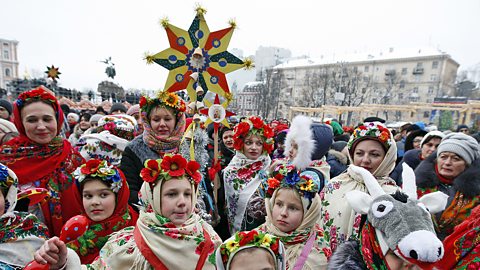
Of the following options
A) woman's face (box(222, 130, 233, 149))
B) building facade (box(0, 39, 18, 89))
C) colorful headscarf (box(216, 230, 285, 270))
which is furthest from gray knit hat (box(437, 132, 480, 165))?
building facade (box(0, 39, 18, 89))

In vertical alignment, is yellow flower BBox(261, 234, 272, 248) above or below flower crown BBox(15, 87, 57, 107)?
below

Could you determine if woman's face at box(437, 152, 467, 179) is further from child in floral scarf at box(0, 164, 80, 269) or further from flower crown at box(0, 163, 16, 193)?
flower crown at box(0, 163, 16, 193)

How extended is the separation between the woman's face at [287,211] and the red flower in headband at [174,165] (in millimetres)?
858

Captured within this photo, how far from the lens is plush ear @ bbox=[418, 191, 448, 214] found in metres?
1.58

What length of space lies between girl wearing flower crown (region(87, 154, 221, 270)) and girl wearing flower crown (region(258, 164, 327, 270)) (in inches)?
21.9

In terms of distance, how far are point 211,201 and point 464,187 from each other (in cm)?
274

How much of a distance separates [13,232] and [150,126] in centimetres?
165

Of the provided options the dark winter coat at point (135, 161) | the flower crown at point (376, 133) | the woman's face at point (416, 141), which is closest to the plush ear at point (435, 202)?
the flower crown at point (376, 133)

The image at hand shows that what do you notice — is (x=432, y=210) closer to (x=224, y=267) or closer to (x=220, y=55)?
(x=224, y=267)

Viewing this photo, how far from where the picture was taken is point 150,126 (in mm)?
3074

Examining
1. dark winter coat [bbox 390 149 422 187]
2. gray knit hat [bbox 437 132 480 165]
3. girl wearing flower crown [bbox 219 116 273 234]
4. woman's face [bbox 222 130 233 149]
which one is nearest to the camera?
gray knit hat [bbox 437 132 480 165]

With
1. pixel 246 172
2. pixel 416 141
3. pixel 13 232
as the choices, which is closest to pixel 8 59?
pixel 246 172

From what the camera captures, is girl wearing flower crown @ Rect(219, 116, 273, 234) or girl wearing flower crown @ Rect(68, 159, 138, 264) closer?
girl wearing flower crown @ Rect(68, 159, 138, 264)

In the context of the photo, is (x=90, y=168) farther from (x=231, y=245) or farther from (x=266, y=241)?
(x=266, y=241)
